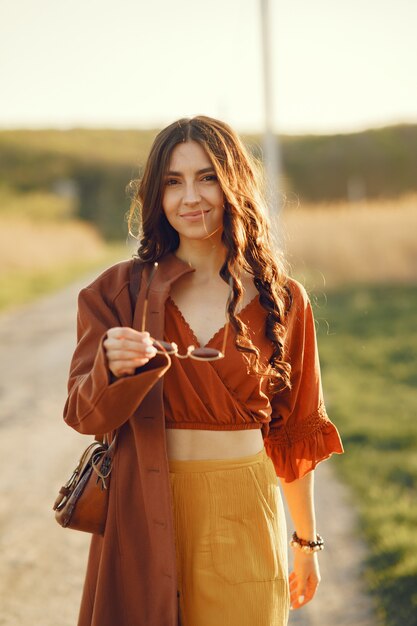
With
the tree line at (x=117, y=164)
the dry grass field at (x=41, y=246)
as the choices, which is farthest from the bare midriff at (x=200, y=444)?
the tree line at (x=117, y=164)

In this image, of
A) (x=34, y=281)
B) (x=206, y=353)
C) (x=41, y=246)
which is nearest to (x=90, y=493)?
(x=206, y=353)

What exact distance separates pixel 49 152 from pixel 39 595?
6429 cm

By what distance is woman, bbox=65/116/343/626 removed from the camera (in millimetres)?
2105

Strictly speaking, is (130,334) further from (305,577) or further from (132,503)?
(305,577)

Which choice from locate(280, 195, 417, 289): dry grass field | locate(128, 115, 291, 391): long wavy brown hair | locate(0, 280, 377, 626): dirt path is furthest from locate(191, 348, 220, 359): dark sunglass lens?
locate(280, 195, 417, 289): dry grass field

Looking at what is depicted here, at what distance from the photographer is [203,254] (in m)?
2.40

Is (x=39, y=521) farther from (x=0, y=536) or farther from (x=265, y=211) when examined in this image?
(x=265, y=211)

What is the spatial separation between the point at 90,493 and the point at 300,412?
0.75 m

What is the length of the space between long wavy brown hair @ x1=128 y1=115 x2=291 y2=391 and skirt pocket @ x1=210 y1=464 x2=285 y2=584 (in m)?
0.32

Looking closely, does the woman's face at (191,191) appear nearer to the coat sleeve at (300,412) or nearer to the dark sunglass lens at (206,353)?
the coat sleeve at (300,412)

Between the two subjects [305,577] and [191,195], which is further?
[305,577]

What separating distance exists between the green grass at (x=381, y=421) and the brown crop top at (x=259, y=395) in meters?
0.14

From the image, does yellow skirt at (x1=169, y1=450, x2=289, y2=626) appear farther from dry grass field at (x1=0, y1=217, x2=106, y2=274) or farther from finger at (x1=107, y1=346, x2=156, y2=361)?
dry grass field at (x1=0, y1=217, x2=106, y2=274)

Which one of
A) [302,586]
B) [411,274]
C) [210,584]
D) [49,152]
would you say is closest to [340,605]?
[302,586]
